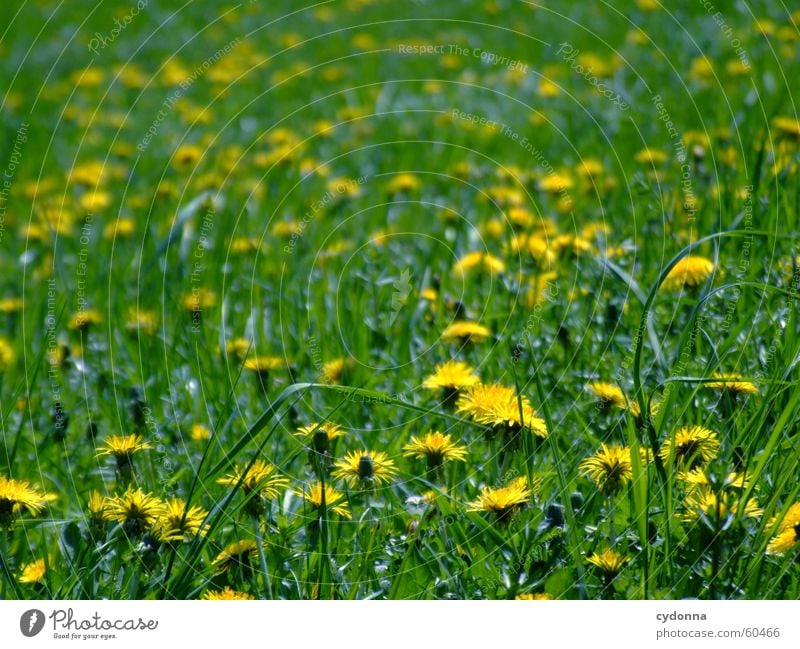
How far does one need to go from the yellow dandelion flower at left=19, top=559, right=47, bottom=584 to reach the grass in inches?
0.9

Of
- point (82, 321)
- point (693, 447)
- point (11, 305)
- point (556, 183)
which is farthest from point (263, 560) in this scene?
point (556, 183)

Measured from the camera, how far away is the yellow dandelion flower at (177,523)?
2.05 metres

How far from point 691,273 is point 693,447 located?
0.73 meters

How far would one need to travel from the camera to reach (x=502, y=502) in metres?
2.04

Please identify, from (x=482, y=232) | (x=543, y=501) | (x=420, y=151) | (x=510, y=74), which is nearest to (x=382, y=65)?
(x=510, y=74)

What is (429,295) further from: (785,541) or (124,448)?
(785,541)

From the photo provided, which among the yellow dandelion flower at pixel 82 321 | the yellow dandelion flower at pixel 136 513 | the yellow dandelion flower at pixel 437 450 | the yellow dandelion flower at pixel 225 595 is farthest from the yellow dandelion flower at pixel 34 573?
the yellow dandelion flower at pixel 82 321

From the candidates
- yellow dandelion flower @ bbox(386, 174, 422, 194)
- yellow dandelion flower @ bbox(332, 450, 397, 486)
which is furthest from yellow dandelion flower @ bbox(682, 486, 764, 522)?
yellow dandelion flower @ bbox(386, 174, 422, 194)

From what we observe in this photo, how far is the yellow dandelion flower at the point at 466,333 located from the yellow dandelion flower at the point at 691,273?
0.50 m

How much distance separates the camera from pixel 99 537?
2123mm

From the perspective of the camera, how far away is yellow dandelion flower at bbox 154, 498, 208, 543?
6.74 feet

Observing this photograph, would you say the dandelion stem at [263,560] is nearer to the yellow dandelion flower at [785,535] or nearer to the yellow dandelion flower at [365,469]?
the yellow dandelion flower at [365,469]

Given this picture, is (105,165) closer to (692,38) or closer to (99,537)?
(692,38)
